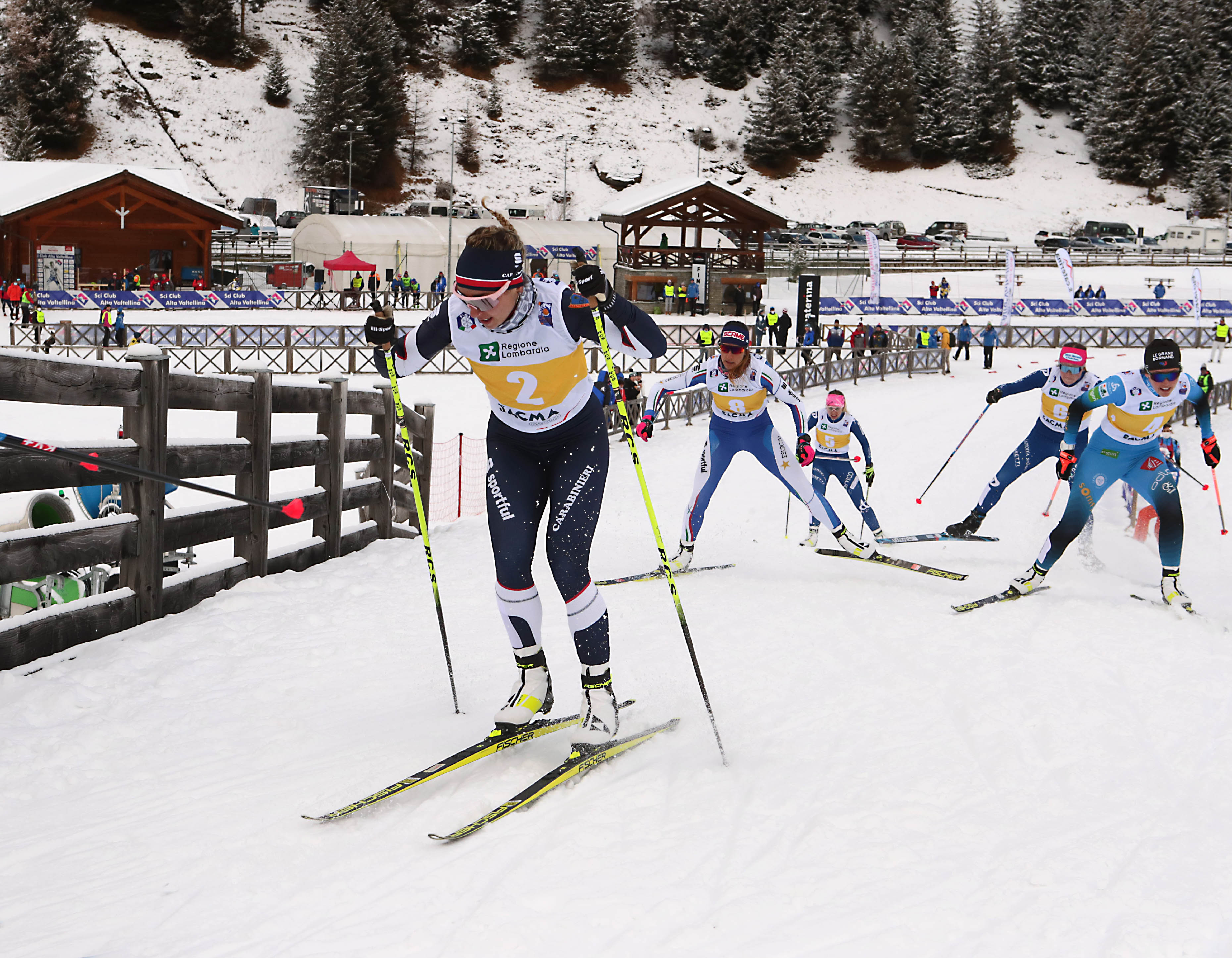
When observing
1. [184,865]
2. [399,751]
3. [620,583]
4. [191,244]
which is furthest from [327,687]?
[191,244]

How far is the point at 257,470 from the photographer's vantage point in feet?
21.7

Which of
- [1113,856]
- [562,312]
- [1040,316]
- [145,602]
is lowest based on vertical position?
[1113,856]

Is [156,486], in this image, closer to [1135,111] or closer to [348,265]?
[348,265]

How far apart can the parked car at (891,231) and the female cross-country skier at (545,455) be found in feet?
189

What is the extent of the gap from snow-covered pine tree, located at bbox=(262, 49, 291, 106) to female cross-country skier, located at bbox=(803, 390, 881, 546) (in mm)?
66075

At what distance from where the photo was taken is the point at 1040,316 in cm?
3847

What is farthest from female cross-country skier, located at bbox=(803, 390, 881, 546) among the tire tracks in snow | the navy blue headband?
the tire tracks in snow

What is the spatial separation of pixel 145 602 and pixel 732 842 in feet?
11.8

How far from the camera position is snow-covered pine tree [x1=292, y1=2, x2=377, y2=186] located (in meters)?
63.9

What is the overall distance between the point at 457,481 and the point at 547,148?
201 ft

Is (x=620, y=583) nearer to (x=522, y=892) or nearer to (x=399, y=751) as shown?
(x=399, y=751)

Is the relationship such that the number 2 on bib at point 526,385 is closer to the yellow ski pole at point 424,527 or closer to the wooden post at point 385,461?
the yellow ski pole at point 424,527

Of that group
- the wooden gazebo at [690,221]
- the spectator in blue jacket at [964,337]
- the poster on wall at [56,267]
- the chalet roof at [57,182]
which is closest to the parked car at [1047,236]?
the wooden gazebo at [690,221]

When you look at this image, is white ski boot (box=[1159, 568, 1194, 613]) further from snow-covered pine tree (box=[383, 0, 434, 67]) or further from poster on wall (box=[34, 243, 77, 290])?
snow-covered pine tree (box=[383, 0, 434, 67])
